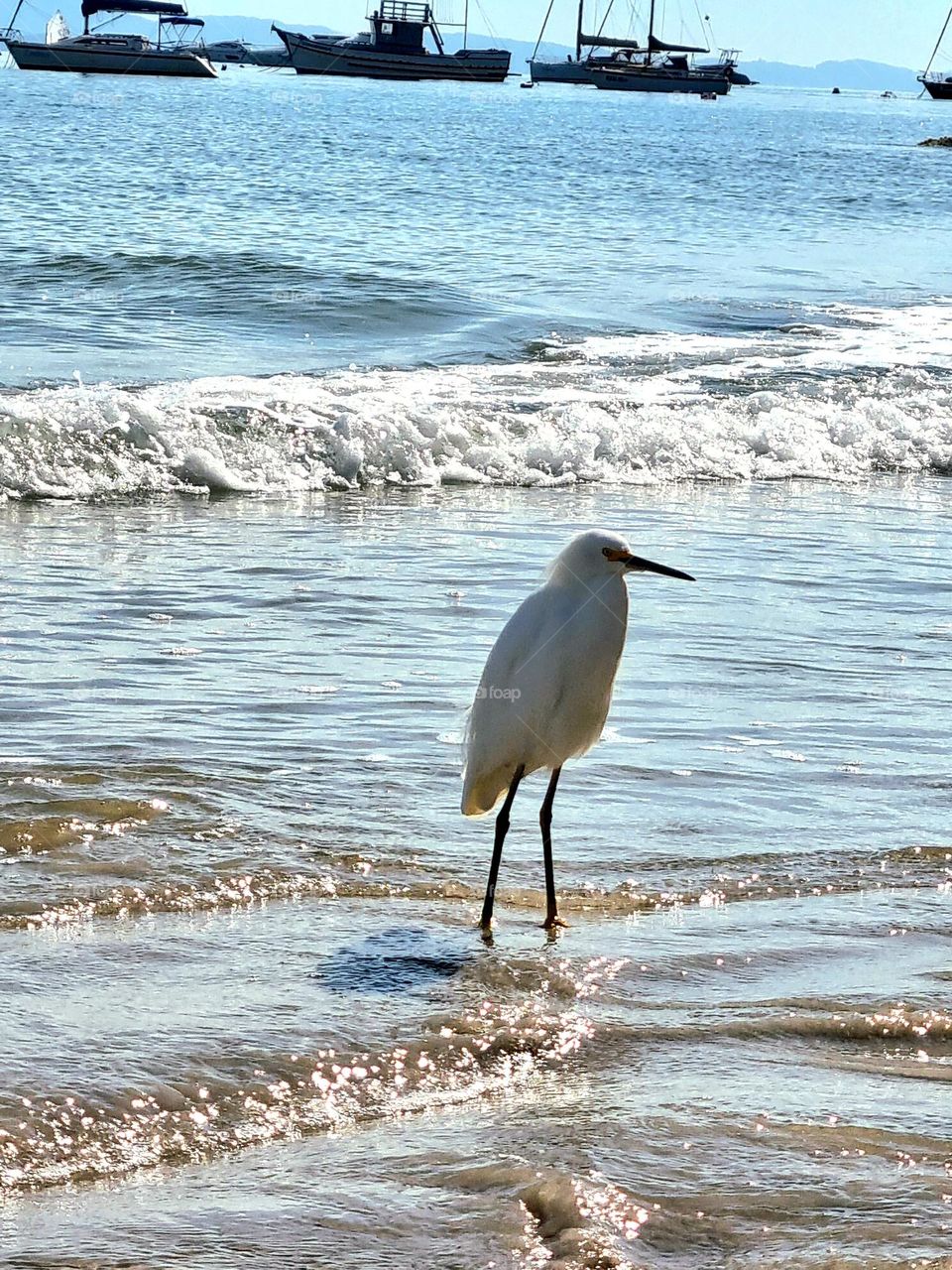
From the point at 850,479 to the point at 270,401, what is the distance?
3900 mm

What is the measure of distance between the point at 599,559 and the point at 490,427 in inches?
282

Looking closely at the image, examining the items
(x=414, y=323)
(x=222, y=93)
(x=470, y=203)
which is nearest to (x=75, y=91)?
(x=222, y=93)

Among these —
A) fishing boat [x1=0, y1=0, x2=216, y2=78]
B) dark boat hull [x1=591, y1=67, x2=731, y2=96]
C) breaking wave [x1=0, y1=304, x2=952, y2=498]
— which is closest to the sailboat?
dark boat hull [x1=591, y1=67, x2=731, y2=96]

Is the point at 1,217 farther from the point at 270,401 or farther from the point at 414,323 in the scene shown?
the point at 270,401

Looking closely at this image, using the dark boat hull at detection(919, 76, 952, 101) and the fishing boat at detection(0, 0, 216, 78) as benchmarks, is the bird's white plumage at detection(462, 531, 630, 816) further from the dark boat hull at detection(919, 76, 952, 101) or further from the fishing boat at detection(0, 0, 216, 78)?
the dark boat hull at detection(919, 76, 952, 101)

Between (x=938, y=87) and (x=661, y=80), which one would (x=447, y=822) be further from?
(x=661, y=80)

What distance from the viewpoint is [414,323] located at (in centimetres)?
1582

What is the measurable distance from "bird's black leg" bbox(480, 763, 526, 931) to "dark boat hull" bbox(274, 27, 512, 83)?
9820 centimetres

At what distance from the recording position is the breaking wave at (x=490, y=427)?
32.5 ft

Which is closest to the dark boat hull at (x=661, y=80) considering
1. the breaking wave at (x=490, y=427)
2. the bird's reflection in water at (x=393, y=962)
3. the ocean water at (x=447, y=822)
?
the breaking wave at (x=490, y=427)

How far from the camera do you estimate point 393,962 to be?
3.79m

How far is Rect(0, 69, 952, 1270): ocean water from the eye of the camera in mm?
2830

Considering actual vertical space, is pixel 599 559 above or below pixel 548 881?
above

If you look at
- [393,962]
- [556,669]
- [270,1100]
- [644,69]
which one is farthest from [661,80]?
[270,1100]
